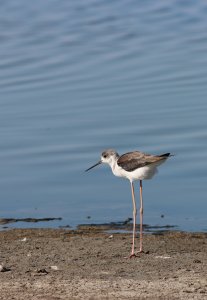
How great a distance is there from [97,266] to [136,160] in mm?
1449

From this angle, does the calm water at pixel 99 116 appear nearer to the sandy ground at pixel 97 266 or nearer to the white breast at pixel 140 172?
the sandy ground at pixel 97 266

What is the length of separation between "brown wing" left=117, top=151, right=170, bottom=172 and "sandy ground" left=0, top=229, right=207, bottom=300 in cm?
81

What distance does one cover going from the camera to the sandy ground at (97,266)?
31.7 ft

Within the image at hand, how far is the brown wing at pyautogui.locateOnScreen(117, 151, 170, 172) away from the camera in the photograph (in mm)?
11938

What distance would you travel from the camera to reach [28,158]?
16.2 meters

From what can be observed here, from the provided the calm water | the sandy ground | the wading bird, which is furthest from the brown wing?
the calm water

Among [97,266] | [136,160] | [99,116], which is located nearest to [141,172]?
[136,160]

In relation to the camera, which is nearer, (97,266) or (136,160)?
(97,266)

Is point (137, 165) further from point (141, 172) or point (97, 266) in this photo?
point (97, 266)

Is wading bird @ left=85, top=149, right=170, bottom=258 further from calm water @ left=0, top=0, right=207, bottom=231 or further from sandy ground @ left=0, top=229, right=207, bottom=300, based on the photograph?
calm water @ left=0, top=0, right=207, bottom=231

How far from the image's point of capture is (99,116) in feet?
59.7

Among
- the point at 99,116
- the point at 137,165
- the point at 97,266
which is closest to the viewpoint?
the point at 97,266

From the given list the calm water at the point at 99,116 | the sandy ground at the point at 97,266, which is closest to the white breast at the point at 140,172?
the sandy ground at the point at 97,266

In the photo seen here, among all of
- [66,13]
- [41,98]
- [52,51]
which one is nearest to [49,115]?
[41,98]
